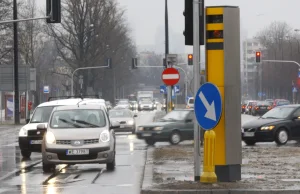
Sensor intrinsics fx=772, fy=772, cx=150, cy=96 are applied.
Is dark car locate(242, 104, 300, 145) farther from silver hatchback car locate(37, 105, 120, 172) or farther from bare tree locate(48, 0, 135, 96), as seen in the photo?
bare tree locate(48, 0, 135, 96)

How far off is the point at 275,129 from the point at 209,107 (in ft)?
48.8

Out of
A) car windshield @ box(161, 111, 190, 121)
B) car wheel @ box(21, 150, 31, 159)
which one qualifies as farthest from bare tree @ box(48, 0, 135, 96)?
car wheel @ box(21, 150, 31, 159)

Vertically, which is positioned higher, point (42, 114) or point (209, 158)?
point (42, 114)

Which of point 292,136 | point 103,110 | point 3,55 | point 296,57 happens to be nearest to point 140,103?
point 296,57

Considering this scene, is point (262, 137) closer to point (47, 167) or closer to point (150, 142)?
point (150, 142)

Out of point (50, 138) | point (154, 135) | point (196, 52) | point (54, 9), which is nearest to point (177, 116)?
point (154, 135)

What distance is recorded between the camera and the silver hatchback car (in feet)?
61.7

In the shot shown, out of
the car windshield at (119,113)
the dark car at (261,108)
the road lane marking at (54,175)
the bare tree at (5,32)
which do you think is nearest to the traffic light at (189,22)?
the road lane marking at (54,175)

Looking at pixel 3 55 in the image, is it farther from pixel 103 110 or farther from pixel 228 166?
pixel 228 166

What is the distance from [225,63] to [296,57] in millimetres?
90396

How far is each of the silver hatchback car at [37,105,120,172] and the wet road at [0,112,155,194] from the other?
0.34 metres

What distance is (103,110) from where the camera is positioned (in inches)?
802

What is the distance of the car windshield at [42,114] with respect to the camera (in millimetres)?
25562

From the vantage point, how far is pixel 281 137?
28562 millimetres
